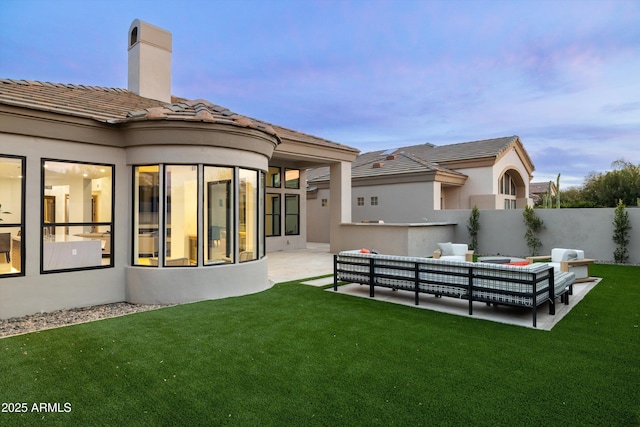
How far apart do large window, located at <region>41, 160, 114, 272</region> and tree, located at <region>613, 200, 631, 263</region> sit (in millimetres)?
14951

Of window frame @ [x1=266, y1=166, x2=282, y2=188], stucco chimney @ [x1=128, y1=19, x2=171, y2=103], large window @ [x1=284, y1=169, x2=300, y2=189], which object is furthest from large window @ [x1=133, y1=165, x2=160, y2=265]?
large window @ [x1=284, y1=169, x2=300, y2=189]

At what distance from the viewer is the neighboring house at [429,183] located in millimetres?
18375

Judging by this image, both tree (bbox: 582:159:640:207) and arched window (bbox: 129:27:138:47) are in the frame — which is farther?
tree (bbox: 582:159:640:207)

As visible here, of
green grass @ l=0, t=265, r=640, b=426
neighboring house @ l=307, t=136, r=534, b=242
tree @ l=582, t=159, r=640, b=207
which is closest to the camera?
green grass @ l=0, t=265, r=640, b=426

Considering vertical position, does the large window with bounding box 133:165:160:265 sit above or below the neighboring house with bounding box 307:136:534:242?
below

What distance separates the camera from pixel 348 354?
176 inches

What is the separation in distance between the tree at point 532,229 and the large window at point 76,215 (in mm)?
14093

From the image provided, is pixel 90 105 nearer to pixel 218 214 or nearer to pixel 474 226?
pixel 218 214

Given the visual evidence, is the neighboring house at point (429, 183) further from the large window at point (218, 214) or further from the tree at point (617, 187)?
the large window at point (218, 214)

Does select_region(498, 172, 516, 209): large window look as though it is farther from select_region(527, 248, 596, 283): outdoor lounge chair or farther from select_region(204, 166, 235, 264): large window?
select_region(204, 166, 235, 264): large window

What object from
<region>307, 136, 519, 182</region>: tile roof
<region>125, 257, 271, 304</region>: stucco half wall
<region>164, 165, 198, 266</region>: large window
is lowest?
<region>125, 257, 271, 304</region>: stucco half wall

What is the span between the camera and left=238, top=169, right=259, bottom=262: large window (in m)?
8.12

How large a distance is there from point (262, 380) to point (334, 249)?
12.1m

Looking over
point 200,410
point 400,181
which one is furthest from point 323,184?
point 200,410
